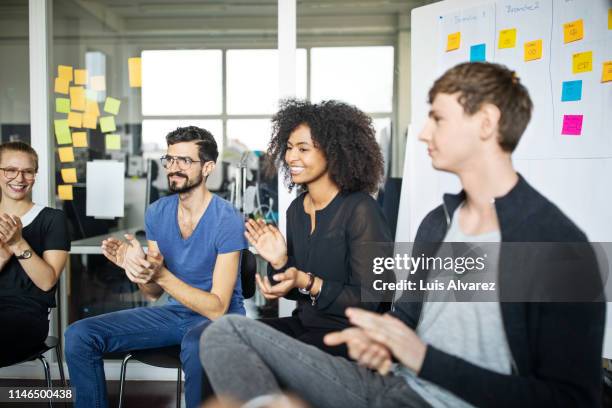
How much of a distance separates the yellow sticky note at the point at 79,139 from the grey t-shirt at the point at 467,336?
2.58 meters

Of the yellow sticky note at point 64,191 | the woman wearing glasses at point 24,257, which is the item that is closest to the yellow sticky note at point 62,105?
the yellow sticky note at point 64,191

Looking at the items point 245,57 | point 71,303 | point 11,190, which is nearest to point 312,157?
point 11,190

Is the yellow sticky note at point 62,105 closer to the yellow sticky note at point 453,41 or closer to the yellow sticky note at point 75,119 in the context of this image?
the yellow sticky note at point 75,119

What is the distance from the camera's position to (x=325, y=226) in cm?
180

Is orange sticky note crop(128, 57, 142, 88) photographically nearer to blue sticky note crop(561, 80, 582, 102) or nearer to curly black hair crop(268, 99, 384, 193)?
curly black hair crop(268, 99, 384, 193)

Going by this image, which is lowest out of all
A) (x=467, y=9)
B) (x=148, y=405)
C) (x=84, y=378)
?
(x=148, y=405)

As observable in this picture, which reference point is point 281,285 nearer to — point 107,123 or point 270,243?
point 270,243

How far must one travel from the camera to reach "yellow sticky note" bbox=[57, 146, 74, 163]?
3043 mm

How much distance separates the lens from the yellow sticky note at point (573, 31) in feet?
7.33

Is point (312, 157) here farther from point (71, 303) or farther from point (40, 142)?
point (71, 303)

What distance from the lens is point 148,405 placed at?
2.53 metres

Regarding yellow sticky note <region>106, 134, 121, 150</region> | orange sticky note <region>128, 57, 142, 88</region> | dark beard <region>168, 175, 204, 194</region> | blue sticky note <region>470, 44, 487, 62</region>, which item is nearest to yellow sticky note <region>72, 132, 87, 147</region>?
yellow sticky note <region>106, 134, 121, 150</region>

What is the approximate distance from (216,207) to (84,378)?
80cm

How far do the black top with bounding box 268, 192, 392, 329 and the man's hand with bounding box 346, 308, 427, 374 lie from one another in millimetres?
645
